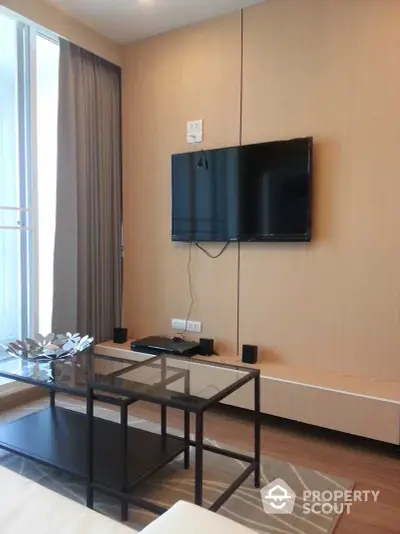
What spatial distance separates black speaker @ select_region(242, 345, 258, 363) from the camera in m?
3.04

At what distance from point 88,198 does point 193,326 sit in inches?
54.0

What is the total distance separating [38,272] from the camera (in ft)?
11.0

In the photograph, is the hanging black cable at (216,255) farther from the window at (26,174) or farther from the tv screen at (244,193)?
the window at (26,174)

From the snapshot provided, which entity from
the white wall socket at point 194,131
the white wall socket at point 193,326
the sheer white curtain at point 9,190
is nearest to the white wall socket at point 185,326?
the white wall socket at point 193,326

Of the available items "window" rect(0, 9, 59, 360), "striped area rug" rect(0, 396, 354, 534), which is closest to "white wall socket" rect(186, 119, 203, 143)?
"window" rect(0, 9, 59, 360)

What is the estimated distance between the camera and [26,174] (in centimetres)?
326

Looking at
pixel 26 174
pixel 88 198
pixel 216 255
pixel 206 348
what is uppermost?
pixel 26 174

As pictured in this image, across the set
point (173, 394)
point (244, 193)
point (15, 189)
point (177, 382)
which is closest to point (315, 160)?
point (244, 193)

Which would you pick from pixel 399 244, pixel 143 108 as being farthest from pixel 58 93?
pixel 399 244

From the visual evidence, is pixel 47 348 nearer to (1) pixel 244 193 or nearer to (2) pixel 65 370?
(2) pixel 65 370

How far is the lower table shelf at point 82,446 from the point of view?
77.8 inches

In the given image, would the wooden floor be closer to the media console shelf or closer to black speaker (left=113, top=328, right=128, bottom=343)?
the media console shelf

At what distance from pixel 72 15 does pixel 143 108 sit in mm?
848

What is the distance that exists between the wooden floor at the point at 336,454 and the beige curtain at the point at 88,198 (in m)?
0.98
